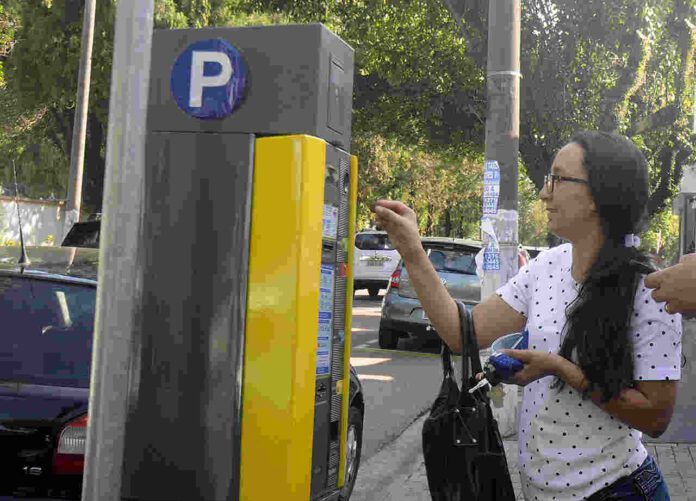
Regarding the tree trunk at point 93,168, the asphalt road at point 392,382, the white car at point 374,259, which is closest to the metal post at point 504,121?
the asphalt road at point 392,382

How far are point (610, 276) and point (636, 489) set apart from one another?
1.60 feet

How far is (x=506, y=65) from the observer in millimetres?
8586

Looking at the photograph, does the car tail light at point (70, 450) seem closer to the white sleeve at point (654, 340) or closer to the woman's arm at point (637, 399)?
the woman's arm at point (637, 399)

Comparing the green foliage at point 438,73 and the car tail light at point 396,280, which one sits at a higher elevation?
the green foliage at point 438,73

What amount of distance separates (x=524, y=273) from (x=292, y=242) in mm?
1378

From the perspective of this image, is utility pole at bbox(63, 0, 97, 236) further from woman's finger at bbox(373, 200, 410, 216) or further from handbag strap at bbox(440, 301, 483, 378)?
handbag strap at bbox(440, 301, 483, 378)

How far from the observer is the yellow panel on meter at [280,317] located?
401 centimetres

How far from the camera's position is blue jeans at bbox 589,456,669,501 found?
8.14ft

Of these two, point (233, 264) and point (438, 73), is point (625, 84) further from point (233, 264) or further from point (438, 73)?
point (233, 264)

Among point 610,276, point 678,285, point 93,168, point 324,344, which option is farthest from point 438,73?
point 678,285

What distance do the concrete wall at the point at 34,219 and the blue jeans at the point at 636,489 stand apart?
81.9 feet

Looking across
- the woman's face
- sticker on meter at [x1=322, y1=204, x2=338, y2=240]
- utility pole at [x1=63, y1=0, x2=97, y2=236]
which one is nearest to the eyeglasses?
the woman's face

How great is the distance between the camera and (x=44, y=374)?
14.3ft

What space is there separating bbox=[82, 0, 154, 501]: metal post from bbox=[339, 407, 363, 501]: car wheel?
3375 millimetres
